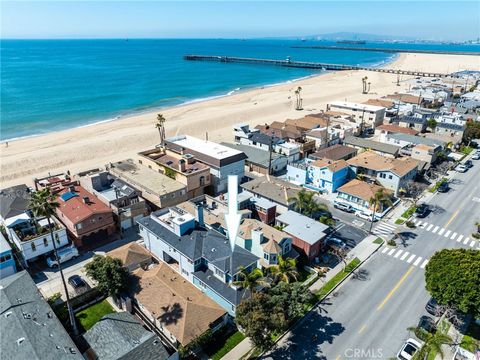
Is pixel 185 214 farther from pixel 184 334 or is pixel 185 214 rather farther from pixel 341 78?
pixel 341 78

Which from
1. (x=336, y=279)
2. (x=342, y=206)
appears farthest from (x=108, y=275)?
(x=342, y=206)

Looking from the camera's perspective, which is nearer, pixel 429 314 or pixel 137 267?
pixel 429 314

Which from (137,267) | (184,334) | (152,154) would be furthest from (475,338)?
(152,154)

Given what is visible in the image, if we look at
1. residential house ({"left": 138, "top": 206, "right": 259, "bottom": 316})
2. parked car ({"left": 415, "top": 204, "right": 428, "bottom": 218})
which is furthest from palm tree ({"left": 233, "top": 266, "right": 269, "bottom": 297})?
parked car ({"left": 415, "top": 204, "right": 428, "bottom": 218})

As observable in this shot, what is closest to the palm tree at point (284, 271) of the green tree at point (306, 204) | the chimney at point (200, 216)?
the chimney at point (200, 216)

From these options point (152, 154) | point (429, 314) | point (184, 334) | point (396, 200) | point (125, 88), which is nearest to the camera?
point (184, 334)

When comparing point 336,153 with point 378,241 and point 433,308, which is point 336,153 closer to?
point 378,241
